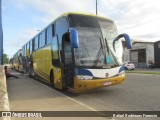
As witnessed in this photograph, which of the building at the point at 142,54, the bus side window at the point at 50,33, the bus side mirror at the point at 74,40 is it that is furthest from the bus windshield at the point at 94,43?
the building at the point at 142,54

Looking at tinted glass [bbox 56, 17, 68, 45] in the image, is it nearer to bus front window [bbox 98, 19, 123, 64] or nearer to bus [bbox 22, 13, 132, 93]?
bus [bbox 22, 13, 132, 93]

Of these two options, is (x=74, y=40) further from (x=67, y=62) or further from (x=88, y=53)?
(x=67, y=62)

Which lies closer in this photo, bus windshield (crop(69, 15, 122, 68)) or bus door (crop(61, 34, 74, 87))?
bus windshield (crop(69, 15, 122, 68))

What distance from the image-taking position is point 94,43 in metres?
12.0

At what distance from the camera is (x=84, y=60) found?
1154 centimetres

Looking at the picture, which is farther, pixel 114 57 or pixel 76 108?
pixel 114 57

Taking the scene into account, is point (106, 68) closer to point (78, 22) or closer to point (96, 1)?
point (78, 22)

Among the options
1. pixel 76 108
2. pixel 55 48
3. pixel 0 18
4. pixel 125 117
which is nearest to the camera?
pixel 125 117

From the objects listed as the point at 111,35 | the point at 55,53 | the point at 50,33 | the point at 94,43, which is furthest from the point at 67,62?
the point at 50,33

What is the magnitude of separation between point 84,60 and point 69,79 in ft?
3.99

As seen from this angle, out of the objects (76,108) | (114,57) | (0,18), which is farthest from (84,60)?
(0,18)

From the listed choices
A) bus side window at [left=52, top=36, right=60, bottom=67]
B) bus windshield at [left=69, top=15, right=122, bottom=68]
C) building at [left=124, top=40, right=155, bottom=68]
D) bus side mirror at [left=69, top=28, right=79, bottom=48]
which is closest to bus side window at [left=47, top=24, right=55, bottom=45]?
bus side window at [left=52, top=36, right=60, bottom=67]

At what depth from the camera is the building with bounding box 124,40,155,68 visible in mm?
57688

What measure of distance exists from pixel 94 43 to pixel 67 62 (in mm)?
1499
